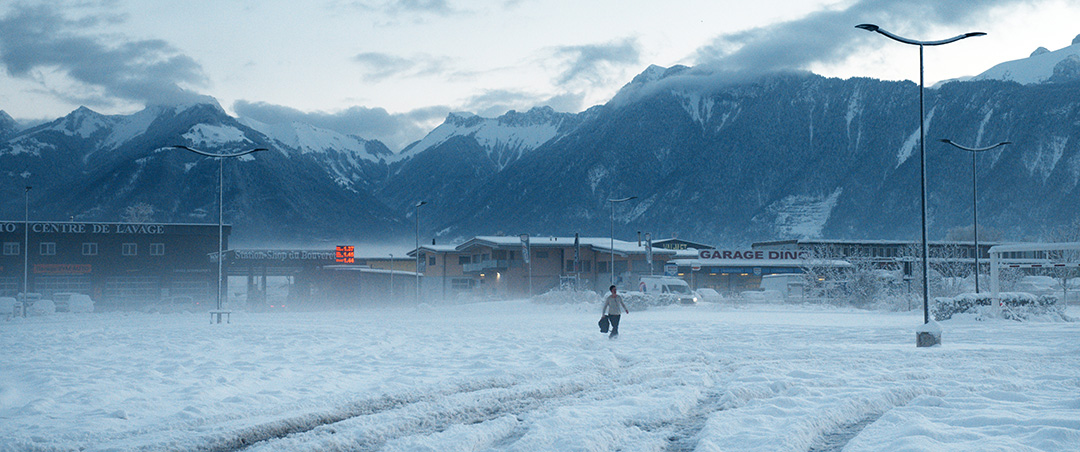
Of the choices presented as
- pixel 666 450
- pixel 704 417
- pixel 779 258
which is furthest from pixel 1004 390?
pixel 779 258

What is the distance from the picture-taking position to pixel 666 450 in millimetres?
8898

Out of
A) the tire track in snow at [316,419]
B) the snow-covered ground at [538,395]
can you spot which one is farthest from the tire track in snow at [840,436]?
the tire track in snow at [316,419]

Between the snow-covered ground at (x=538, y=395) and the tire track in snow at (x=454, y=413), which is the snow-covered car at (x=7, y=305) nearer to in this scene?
the snow-covered ground at (x=538, y=395)

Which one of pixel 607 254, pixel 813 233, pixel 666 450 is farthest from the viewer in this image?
pixel 813 233

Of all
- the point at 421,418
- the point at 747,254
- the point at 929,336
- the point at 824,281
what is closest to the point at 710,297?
the point at 824,281

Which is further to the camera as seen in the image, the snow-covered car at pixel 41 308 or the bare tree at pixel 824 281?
the bare tree at pixel 824 281

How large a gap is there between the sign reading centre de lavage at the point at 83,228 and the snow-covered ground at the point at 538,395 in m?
65.3

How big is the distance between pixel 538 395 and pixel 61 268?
80.5 meters

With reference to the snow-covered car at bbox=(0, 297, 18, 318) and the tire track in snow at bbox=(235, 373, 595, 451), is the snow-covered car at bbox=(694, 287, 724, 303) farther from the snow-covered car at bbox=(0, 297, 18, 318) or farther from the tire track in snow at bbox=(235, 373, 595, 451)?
the tire track in snow at bbox=(235, 373, 595, 451)

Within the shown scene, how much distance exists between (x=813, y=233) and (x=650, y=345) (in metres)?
188

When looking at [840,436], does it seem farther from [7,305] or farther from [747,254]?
[747,254]

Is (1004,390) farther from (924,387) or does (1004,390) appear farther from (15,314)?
(15,314)

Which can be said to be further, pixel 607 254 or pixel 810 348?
pixel 607 254

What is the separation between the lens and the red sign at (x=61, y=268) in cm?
7906
